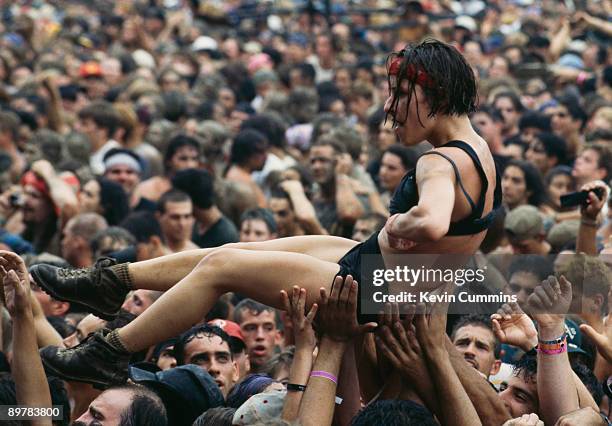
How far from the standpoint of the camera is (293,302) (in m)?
5.41

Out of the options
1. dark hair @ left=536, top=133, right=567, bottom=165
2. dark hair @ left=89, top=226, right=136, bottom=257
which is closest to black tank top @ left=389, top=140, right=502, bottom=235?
dark hair @ left=89, top=226, right=136, bottom=257

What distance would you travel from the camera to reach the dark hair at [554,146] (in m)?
11.6

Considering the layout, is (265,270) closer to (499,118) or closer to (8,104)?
(499,118)

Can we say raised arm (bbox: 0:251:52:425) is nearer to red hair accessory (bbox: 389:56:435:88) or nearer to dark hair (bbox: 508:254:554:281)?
red hair accessory (bbox: 389:56:435:88)

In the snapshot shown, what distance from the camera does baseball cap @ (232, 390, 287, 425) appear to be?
498cm

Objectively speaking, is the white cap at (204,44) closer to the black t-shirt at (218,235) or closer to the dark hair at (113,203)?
the dark hair at (113,203)

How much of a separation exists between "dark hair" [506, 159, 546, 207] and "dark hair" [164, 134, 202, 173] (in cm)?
301

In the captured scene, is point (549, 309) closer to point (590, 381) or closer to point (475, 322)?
point (590, 381)

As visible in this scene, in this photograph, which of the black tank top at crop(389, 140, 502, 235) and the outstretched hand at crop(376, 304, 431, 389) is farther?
the outstretched hand at crop(376, 304, 431, 389)

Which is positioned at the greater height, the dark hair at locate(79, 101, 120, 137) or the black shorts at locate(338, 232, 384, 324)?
the black shorts at locate(338, 232, 384, 324)

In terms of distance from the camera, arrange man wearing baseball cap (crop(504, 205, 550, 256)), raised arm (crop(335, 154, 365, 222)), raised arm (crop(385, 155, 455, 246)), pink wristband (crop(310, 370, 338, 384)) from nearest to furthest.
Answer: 1. raised arm (crop(385, 155, 455, 246))
2. pink wristband (crop(310, 370, 338, 384))
3. man wearing baseball cap (crop(504, 205, 550, 256))
4. raised arm (crop(335, 154, 365, 222))

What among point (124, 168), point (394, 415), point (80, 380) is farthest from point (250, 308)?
point (124, 168)

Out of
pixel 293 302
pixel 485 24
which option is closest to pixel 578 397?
pixel 293 302

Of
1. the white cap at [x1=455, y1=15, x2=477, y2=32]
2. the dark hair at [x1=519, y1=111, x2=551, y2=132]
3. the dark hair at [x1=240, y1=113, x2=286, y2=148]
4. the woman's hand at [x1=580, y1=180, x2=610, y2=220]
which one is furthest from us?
the white cap at [x1=455, y1=15, x2=477, y2=32]
